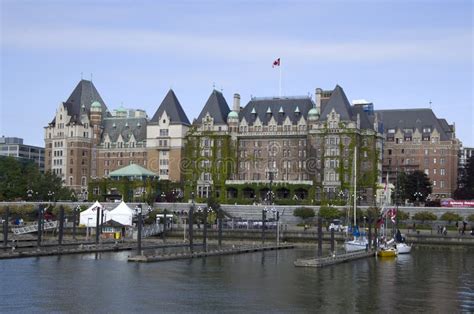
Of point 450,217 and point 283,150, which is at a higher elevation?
point 283,150

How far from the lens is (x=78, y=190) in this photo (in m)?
155

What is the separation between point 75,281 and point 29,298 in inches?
309

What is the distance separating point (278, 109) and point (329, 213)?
96.6 feet

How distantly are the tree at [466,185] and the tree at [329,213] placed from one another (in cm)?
3010

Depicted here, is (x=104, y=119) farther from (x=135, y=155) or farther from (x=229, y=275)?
(x=229, y=275)

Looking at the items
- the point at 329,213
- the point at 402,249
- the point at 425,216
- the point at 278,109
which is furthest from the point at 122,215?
the point at 278,109

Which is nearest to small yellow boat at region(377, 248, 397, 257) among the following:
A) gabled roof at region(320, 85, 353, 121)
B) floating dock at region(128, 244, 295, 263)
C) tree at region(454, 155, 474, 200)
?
floating dock at region(128, 244, 295, 263)

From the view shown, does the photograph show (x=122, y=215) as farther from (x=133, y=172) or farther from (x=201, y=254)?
(x=133, y=172)

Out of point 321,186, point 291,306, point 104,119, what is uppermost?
point 104,119

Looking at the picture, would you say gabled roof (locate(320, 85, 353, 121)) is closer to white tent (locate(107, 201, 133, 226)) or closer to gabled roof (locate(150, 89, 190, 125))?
gabled roof (locate(150, 89, 190, 125))

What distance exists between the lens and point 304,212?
122062mm

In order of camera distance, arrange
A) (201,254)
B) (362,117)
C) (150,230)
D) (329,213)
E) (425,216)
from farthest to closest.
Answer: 1. (362,117)
2. (329,213)
3. (425,216)
4. (150,230)
5. (201,254)

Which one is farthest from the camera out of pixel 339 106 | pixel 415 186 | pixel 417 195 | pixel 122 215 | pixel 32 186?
pixel 32 186

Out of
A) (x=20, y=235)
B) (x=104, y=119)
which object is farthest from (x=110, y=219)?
(x=104, y=119)
